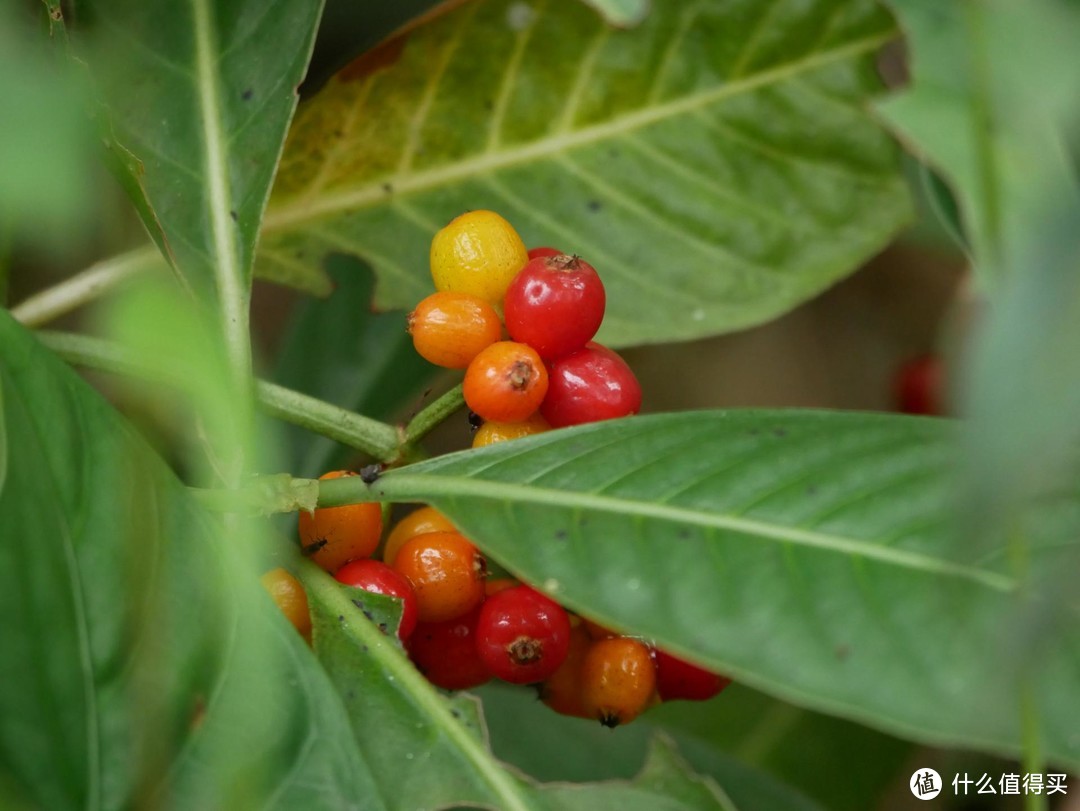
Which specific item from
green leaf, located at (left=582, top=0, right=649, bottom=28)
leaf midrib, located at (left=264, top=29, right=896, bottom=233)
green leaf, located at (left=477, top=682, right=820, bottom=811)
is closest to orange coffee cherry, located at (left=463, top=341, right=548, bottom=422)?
green leaf, located at (left=582, top=0, right=649, bottom=28)

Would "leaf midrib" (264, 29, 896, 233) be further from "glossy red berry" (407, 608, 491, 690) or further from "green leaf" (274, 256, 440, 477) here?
"glossy red berry" (407, 608, 491, 690)

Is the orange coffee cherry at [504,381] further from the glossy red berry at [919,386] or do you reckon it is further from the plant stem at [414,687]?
the glossy red berry at [919,386]

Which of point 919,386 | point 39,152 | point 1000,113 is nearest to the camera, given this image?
point 39,152

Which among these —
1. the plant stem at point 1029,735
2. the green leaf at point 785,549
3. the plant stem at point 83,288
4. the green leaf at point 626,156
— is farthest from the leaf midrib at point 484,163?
the plant stem at point 1029,735

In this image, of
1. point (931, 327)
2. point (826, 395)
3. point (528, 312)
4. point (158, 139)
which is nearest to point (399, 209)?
point (158, 139)

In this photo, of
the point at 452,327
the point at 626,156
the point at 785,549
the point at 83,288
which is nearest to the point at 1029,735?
the point at 785,549

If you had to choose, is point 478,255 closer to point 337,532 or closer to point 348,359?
point 337,532

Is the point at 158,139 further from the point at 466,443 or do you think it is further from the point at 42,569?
the point at 466,443
